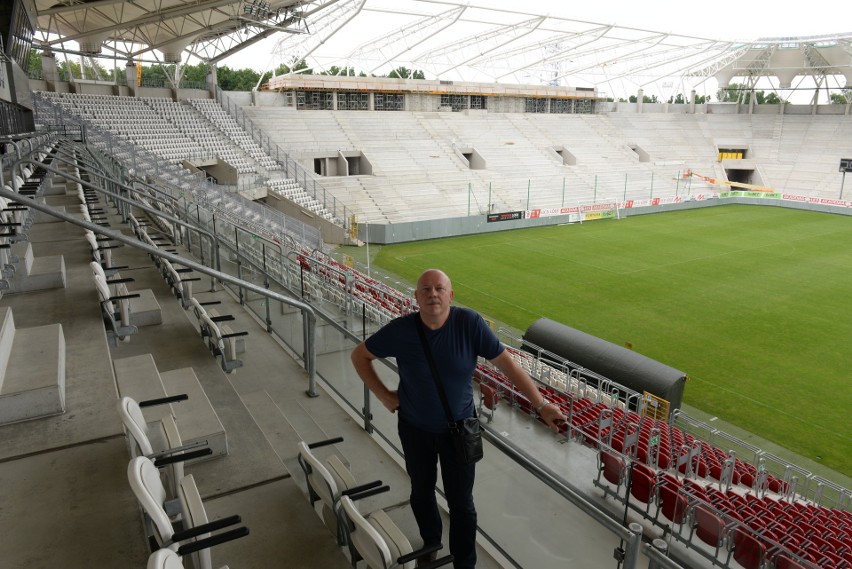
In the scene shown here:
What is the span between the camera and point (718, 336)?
56.9ft

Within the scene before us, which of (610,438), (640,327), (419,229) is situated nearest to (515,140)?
(419,229)

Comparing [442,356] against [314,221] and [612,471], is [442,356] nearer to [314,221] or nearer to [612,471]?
[612,471]

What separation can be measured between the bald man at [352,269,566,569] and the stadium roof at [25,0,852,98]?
3146 centimetres

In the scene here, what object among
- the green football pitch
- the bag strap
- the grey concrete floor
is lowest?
the green football pitch

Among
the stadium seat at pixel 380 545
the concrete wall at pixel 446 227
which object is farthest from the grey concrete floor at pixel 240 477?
the concrete wall at pixel 446 227

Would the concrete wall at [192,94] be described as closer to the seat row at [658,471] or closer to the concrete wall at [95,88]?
the concrete wall at [95,88]

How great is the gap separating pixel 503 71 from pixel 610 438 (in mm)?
58286

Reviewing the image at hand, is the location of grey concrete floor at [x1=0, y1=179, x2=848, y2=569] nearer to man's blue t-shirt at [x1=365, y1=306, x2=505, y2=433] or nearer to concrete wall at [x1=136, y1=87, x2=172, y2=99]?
man's blue t-shirt at [x1=365, y1=306, x2=505, y2=433]

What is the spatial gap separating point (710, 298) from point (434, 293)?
2082 cm

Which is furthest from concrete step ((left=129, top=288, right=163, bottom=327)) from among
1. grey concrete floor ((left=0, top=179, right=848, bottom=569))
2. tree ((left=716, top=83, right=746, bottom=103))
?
tree ((left=716, top=83, right=746, bottom=103))

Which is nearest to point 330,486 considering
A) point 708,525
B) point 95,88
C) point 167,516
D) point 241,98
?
point 167,516

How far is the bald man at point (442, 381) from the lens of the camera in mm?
3168

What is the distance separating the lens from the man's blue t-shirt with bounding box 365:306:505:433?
10.4ft

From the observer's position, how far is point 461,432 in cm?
321
